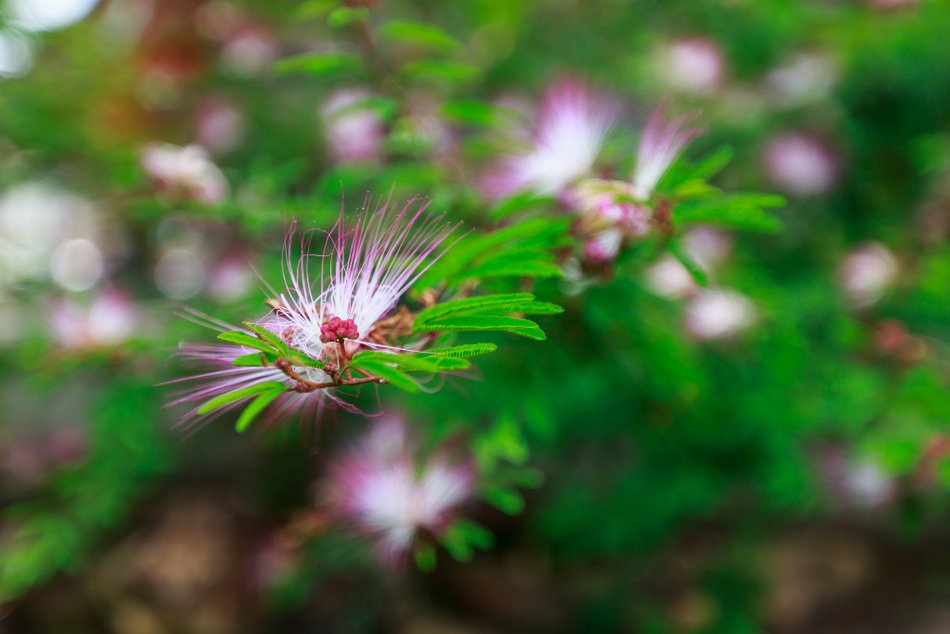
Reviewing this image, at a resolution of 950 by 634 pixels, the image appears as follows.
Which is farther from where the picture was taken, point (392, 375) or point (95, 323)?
point (95, 323)

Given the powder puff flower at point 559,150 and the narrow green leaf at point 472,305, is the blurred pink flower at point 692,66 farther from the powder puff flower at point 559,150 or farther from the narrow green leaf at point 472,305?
the narrow green leaf at point 472,305


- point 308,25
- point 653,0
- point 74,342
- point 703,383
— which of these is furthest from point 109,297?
point 653,0

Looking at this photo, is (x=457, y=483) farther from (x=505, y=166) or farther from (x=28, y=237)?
(x=28, y=237)

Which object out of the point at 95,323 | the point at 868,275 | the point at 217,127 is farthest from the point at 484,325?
the point at 217,127

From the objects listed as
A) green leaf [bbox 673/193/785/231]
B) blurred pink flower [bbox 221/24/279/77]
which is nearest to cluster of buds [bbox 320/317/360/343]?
green leaf [bbox 673/193/785/231]

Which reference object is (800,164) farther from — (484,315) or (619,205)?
(484,315)

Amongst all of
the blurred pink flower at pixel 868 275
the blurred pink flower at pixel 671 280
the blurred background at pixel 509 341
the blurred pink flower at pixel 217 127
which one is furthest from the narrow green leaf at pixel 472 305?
the blurred pink flower at pixel 217 127
